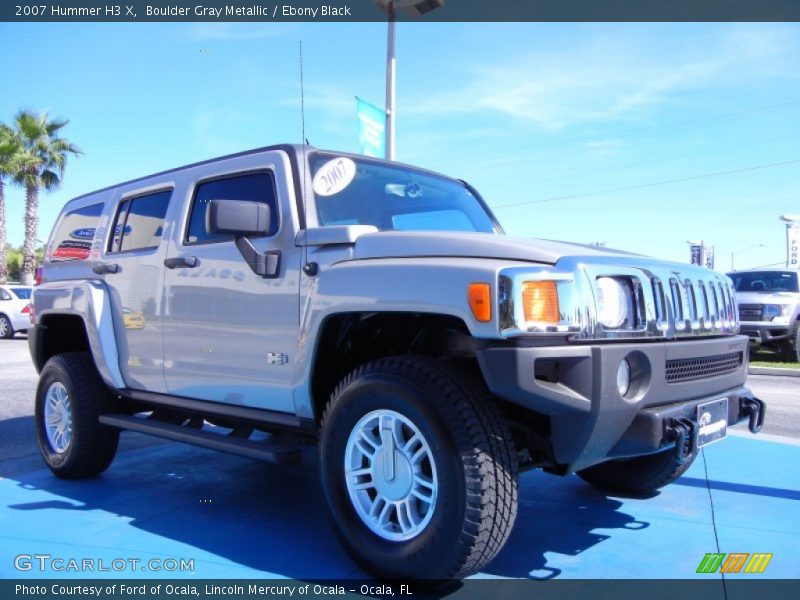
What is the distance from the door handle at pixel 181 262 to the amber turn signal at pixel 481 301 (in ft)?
6.06

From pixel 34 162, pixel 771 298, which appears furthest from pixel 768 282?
pixel 34 162

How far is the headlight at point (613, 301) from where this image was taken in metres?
2.81

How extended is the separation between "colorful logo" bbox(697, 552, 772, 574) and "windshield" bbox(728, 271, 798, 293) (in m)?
11.3

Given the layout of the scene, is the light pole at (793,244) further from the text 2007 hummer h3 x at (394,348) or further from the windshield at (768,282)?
the text 2007 hummer h3 x at (394,348)

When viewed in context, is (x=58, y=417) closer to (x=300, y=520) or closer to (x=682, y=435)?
(x=300, y=520)

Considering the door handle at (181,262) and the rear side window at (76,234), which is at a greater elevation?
the rear side window at (76,234)

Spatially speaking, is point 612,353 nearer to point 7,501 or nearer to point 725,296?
point 725,296

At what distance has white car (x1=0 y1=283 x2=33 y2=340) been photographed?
717 inches

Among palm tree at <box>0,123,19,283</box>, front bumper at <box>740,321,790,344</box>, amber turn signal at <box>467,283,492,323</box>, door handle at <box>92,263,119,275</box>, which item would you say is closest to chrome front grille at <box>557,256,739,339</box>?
Answer: amber turn signal at <box>467,283,492,323</box>

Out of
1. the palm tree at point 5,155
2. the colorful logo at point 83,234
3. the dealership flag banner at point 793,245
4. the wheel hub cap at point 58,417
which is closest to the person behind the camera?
the wheel hub cap at point 58,417

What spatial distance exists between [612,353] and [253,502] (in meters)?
2.51

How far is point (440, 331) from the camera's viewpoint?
320 cm

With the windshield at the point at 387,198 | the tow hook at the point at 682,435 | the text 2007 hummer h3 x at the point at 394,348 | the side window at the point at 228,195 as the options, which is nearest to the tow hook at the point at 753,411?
the text 2007 hummer h3 x at the point at 394,348

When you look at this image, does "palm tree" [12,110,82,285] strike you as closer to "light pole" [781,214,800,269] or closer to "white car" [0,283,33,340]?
"white car" [0,283,33,340]
